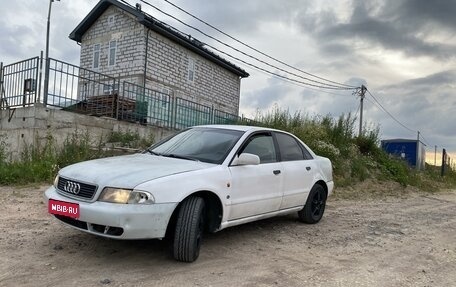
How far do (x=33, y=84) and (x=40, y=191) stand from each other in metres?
4.15

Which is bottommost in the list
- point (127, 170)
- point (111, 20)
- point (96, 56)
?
point (127, 170)

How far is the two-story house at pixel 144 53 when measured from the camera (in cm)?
1980

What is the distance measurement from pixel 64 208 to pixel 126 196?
71cm

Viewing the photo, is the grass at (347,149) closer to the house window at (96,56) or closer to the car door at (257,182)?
the car door at (257,182)

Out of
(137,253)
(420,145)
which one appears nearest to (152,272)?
(137,253)

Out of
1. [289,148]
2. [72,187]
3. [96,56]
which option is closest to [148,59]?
[96,56]

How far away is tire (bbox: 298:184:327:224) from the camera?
623cm

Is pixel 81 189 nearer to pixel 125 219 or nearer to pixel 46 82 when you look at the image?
pixel 125 219

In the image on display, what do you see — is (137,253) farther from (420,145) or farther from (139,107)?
(420,145)

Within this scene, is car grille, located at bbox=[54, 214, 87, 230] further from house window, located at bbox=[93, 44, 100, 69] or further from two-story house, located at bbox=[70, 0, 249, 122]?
house window, located at bbox=[93, 44, 100, 69]

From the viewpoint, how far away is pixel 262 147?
5391 mm

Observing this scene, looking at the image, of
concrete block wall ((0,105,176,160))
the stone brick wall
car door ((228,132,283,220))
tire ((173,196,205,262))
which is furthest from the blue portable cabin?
tire ((173,196,205,262))

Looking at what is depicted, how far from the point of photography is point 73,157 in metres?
9.60

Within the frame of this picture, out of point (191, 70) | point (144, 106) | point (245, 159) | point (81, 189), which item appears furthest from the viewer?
point (191, 70)
